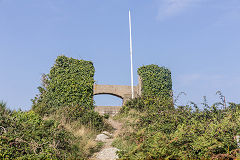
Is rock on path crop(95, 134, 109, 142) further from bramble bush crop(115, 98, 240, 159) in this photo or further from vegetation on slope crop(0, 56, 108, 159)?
bramble bush crop(115, 98, 240, 159)

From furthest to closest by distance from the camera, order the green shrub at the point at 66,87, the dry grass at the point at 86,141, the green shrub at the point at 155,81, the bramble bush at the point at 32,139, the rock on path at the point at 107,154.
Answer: the green shrub at the point at 155,81 < the green shrub at the point at 66,87 < the dry grass at the point at 86,141 < the rock on path at the point at 107,154 < the bramble bush at the point at 32,139

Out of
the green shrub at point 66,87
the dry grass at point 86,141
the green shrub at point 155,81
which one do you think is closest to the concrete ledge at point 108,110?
the green shrub at point 155,81

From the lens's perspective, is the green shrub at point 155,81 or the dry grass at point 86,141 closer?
the dry grass at point 86,141

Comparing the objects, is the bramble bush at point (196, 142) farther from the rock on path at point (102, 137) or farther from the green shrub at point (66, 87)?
the green shrub at point (66, 87)

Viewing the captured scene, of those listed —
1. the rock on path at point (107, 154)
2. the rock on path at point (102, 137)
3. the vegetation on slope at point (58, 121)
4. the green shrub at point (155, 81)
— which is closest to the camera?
the vegetation on slope at point (58, 121)

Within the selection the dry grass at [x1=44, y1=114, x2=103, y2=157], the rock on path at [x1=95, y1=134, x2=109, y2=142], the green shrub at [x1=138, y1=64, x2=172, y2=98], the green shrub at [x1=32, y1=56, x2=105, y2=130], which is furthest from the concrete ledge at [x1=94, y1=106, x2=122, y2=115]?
the rock on path at [x1=95, y1=134, x2=109, y2=142]

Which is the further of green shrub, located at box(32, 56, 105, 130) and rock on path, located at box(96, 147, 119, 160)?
green shrub, located at box(32, 56, 105, 130)

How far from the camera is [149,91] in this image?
15688mm

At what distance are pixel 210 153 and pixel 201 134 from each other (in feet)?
1.92

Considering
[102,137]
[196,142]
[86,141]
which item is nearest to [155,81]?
[102,137]

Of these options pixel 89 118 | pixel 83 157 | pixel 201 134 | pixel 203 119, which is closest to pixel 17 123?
pixel 83 157

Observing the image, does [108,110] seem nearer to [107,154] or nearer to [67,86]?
[67,86]

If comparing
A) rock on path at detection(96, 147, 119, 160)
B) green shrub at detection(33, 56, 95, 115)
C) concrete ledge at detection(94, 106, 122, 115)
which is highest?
green shrub at detection(33, 56, 95, 115)

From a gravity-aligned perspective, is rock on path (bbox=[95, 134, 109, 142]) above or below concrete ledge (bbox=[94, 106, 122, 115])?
below
